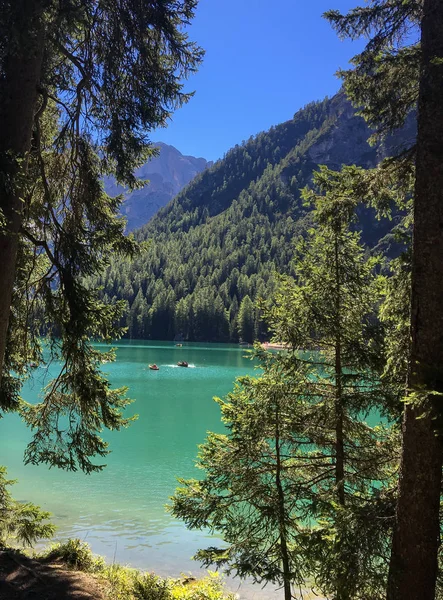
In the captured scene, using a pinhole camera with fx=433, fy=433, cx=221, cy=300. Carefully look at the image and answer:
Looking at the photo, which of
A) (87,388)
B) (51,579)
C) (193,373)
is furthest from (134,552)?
(193,373)

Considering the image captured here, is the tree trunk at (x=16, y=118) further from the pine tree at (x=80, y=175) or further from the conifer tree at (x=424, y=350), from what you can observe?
the conifer tree at (x=424, y=350)

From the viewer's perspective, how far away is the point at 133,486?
15.0 m

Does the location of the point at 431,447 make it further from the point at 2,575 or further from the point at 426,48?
the point at 2,575

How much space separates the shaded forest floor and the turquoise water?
2097 millimetres

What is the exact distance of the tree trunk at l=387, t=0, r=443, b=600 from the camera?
3.46 meters

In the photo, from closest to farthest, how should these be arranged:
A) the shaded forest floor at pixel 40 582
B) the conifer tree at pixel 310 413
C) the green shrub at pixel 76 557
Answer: the shaded forest floor at pixel 40 582
the conifer tree at pixel 310 413
the green shrub at pixel 76 557

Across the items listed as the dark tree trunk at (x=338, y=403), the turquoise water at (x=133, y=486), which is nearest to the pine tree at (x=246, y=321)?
the turquoise water at (x=133, y=486)

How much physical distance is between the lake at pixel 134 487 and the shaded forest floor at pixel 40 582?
210 centimetres

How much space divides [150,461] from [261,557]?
13.6 m

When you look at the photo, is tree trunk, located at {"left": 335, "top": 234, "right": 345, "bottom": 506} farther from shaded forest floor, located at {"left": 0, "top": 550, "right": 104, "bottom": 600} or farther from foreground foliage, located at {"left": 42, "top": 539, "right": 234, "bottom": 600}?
shaded forest floor, located at {"left": 0, "top": 550, "right": 104, "bottom": 600}

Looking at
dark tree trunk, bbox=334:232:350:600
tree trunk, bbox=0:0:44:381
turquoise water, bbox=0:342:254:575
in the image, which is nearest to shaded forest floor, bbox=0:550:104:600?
turquoise water, bbox=0:342:254:575

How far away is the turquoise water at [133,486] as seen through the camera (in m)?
10.4

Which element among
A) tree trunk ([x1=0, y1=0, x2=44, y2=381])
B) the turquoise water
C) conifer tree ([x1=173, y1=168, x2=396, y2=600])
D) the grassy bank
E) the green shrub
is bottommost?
the turquoise water

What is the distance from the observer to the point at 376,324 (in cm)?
540
